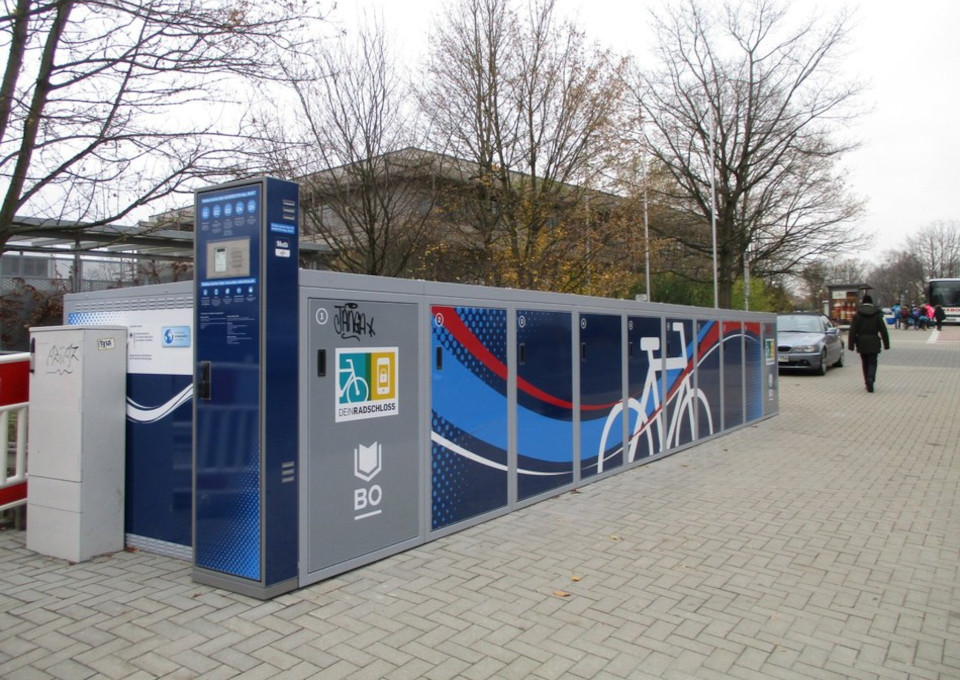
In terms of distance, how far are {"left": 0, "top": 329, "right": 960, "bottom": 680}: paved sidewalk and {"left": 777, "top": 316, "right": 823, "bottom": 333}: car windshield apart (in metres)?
14.4

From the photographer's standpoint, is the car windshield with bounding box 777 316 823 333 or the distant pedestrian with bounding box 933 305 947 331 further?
the distant pedestrian with bounding box 933 305 947 331

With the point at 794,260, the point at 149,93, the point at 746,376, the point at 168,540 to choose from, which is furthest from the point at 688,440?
the point at 794,260

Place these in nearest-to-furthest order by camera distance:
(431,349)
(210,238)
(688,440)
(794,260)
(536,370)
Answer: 1. (210,238)
2. (431,349)
3. (536,370)
4. (688,440)
5. (794,260)

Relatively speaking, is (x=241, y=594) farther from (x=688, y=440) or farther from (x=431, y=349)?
(x=688, y=440)

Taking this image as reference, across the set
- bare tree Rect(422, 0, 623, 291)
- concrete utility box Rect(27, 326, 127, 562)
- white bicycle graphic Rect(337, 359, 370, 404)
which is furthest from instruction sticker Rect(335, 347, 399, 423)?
bare tree Rect(422, 0, 623, 291)

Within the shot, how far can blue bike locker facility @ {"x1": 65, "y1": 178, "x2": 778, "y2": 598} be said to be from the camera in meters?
4.06

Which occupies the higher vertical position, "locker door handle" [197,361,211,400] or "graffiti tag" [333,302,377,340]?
"graffiti tag" [333,302,377,340]

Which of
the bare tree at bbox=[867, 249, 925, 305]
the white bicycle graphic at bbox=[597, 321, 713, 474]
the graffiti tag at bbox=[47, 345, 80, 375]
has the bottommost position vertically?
the white bicycle graphic at bbox=[597, 321, 713, 474]

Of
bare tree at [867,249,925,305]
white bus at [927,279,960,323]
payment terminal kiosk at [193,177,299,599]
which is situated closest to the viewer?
payment terminal kiosk at [193,177,299,599]

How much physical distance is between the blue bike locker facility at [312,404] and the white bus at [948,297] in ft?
171

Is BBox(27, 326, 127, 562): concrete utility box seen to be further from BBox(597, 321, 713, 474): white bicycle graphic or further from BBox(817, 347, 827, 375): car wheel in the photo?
BBox(817, 347, 827, 375): car wheel

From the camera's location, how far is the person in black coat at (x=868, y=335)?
1473 cm

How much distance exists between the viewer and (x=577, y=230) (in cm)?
1459

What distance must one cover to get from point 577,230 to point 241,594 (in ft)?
38.0
